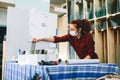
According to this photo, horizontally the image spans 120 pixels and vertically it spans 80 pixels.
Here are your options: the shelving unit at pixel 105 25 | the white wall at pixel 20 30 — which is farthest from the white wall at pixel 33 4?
the shelving unit at pixel 105 25

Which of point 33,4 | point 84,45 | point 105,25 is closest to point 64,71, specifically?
point 84,45

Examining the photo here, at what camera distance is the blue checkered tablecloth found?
1.28 m

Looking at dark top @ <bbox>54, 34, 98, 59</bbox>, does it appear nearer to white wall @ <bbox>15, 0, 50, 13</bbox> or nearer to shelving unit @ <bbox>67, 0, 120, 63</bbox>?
shelving unit @ <bbox>67, 0, 120, 63</bbox>

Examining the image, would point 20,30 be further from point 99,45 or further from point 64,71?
point 99,45

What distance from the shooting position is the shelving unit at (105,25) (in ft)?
9.73

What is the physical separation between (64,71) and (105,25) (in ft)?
6.42

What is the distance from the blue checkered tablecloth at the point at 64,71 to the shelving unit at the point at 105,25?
1.46m

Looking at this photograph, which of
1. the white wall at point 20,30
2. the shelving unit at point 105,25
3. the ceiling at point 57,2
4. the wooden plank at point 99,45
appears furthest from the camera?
the ceiling at point 57,2

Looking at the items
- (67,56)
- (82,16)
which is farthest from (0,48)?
(82,16)

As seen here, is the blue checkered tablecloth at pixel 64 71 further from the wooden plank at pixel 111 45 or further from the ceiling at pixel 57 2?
the ceiling at pixel 57 2

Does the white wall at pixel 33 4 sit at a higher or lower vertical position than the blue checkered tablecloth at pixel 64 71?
higher

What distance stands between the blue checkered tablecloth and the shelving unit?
1462mm

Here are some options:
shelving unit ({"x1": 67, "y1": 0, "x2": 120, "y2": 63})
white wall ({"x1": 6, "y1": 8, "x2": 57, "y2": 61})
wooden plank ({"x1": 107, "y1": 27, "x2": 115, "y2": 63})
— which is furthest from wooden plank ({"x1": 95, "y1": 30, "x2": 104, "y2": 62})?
white wall ({"x1": 6, "y1": 8, "x2": 57, "y2": 61})

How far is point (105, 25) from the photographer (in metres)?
3.10
